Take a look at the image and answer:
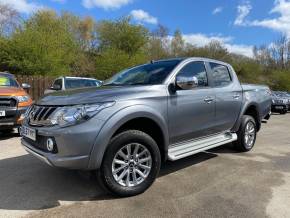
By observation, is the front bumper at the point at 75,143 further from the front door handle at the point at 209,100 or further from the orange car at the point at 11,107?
the orange car at the point at 11,107

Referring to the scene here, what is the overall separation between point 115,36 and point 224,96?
1198 inches

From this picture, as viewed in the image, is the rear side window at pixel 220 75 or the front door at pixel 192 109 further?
the rear side window at pixel 220 75

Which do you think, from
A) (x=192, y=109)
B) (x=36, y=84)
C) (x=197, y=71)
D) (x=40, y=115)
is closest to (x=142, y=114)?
(x=192, y=109)

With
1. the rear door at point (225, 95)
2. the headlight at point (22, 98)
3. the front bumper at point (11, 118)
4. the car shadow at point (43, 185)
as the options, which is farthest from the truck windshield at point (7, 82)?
the rear door at point (225, 95)

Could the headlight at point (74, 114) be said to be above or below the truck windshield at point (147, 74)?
below

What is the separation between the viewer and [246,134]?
20.5 ft

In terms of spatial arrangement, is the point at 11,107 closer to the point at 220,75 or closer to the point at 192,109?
the point at 192,109

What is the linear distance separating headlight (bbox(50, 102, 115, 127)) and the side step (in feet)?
4.34

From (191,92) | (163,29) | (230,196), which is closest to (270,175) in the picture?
(230,196)

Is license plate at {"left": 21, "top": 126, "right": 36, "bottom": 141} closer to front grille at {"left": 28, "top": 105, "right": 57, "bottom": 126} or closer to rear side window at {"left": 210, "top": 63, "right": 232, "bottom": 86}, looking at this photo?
front grille at {"left": 28, "top": 105, "right": 57, "bottom": 126}

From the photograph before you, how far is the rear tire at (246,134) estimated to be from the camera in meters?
6.06

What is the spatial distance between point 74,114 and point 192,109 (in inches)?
73.4

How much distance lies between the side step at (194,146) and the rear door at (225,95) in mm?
156

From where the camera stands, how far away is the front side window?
15.6 feet
